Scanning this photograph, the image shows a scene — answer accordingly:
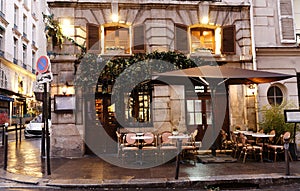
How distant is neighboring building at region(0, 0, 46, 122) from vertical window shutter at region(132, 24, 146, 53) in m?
16.2

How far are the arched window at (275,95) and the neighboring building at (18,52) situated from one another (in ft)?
65.1

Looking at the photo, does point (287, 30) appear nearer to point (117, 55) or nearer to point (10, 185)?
point (117, 55)

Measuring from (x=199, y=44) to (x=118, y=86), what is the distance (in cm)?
420

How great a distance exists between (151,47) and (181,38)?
130cm

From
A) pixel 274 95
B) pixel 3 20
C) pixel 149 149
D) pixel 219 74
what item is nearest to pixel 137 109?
pixel 149 149

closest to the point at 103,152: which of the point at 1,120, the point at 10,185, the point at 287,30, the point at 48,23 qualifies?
the point at 10,185

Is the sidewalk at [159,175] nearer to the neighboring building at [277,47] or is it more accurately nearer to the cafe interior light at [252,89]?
the cafe interior light at [252,89]

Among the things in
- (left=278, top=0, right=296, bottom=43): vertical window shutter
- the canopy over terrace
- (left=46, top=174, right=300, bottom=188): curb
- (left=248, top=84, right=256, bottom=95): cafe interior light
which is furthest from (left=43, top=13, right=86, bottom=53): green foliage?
(left=278, top=0, right=296, bottom=43): vertical window shutter

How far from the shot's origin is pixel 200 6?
11.4 meters

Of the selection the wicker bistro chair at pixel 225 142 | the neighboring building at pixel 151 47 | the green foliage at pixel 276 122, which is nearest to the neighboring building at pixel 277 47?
the neighboring building at pixel 151 47

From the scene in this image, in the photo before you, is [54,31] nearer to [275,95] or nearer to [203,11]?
[203,11]

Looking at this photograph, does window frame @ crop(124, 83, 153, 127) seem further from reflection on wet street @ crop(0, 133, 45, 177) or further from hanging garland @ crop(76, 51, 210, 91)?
reflection on wet street @ crop(0, 133, 45, 177)

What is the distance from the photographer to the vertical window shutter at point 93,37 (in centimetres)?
1092

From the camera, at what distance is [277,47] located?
11.6 m
